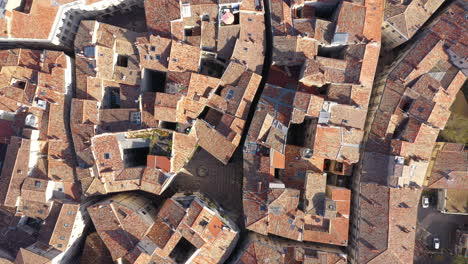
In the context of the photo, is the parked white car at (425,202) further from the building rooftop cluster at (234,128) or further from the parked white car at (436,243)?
the parked white car at (436,243)

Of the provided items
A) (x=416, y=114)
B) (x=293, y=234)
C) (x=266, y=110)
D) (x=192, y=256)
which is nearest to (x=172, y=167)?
(x=192, y=256)

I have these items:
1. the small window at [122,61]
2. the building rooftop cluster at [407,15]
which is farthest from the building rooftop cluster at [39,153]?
the building rooftop cluster at [407,15]

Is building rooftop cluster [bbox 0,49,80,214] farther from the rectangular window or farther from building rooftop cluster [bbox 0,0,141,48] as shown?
the rectangular window

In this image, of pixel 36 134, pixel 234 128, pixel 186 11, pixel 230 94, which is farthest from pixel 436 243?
pixel 36 134

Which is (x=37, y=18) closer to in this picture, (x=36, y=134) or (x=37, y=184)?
(x=36, y=134)

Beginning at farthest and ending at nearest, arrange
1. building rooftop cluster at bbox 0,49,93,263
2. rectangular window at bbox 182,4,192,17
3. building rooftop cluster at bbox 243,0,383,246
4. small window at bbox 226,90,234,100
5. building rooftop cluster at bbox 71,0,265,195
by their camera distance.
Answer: rectangular window at bbox 182,4,192,17 < small window at bbox 226,90,234,100 < building rooftop cluster at bbox 0,49,93,263 < building rooftop cluster at bbox 71,0,265,195 < building rooftop cluster at bbox 243,0,383,246

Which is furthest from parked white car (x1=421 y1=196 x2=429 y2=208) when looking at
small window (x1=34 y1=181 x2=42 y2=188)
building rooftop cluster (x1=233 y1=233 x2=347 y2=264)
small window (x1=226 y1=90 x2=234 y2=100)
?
small window (x1=34 y1=181 x2=42 y2=188)
